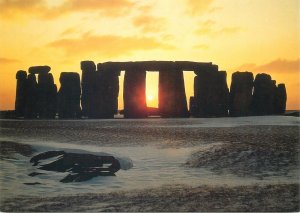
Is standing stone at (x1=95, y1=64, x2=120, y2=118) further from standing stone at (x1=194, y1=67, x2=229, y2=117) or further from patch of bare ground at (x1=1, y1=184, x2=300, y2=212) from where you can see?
patch of bare ground at (x1=1, y1=184, x2=300, y2=212)

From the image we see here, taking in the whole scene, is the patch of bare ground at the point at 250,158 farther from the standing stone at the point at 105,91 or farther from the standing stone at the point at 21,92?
the standing stone at the point at 21,92

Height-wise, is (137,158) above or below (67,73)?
below

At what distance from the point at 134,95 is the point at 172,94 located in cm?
172

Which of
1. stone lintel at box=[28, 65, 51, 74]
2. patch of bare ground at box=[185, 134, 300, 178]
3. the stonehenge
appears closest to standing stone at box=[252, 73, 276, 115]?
the stonehenge

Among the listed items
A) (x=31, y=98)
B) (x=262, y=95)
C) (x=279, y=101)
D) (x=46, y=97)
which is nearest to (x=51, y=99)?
(x=46, y=97)

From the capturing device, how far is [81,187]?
9.38m

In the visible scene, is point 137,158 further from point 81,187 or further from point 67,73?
point 67,73

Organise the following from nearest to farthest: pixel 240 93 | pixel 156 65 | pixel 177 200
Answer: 1. pixel 177 200
2. pixel 156 65
3. pixel 240 93

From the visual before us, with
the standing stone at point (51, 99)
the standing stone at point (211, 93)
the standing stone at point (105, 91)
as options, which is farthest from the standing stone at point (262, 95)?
the standing stone at point (51, 99)

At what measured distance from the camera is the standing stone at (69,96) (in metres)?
24.2

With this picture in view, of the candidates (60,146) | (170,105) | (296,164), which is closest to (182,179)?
(296,164)

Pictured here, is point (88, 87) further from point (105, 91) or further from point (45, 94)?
point (45, 94)

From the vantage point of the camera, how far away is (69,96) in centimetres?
2417

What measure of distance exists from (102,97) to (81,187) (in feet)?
48.2
